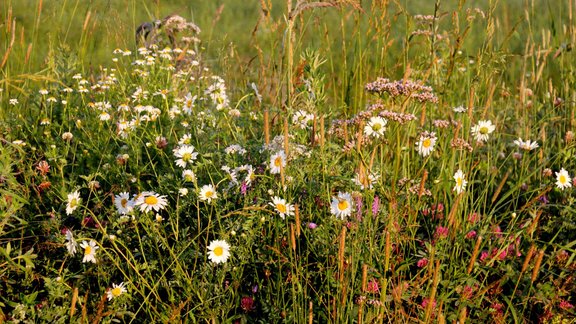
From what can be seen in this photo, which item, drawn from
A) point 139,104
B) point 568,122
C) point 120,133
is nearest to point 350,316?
point 120,133

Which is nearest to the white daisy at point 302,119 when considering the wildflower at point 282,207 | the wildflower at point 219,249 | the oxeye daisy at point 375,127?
the oxeye daisy at point 375,127

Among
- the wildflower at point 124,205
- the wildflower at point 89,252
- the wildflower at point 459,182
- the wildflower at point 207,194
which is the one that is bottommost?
the wildflower at point 89,252

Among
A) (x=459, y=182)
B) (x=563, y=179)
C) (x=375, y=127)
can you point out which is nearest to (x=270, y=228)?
(x=375, y=127)

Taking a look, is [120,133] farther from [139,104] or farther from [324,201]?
[324,201]

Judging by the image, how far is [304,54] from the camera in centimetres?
285

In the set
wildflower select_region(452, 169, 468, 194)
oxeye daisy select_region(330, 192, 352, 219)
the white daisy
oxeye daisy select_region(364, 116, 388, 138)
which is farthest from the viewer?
the white daisy

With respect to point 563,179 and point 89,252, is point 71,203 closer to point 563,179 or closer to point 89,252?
point 89,252

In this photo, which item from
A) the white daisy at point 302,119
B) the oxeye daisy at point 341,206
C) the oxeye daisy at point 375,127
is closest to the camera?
the oxeye daisy at point 341,206

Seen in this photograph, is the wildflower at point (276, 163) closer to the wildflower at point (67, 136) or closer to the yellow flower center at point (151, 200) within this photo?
the yellow flower center at point (151, 200)

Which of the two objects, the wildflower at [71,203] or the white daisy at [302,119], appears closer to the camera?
the wildflower at [71,203]

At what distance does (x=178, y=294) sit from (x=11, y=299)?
23.0 inches

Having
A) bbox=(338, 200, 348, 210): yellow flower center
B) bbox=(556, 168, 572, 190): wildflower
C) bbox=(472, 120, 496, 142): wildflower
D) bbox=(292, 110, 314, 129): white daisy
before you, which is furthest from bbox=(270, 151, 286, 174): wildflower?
bbox=(556, 168, 572, 190): wildflower

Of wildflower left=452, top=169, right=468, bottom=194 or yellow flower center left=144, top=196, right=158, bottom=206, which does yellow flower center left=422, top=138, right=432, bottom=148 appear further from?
yellow flower center left=144, top=196, right=158, bottom=206

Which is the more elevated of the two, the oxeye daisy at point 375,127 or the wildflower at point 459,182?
the oxeye daisy at point 375,127
